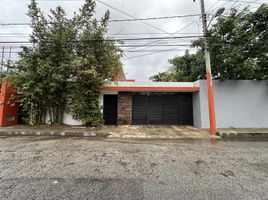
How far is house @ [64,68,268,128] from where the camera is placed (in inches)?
371

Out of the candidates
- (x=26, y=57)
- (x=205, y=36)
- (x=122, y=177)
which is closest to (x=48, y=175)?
(x=122, y=177)

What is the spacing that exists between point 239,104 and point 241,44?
367 cm

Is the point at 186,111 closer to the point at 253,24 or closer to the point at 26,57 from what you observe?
the point at 253,24

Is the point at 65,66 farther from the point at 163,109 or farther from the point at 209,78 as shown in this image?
the point at 209,78

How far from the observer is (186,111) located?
424 inches

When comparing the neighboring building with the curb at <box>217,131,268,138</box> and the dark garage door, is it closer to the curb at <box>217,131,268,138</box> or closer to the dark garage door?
the dark garage door

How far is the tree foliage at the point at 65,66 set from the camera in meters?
8.54

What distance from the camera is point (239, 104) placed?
9438 millimetres

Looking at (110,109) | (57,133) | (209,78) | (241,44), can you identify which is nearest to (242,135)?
(209,78)

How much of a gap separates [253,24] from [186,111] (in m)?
6.57

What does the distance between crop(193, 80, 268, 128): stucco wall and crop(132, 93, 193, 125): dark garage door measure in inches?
53.7

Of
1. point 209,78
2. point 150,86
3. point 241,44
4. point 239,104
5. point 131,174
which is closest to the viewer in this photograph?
point 131,174

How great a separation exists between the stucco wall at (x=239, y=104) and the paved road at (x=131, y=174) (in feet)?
15.6

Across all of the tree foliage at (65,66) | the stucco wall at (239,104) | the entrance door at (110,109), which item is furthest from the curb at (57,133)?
the stucco wall at (239,104)
